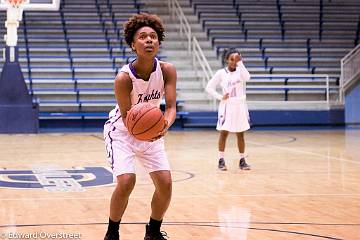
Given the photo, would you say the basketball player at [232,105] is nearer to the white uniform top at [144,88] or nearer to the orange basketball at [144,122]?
the white uniform top at [144,88]

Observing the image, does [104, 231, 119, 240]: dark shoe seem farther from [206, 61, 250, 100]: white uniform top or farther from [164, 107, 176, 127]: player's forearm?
[206, 61, 250, 100]: white uniform top

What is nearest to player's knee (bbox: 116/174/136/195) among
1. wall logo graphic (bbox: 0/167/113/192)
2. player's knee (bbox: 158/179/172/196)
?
player's knee (bbox: 158/179/172/196)

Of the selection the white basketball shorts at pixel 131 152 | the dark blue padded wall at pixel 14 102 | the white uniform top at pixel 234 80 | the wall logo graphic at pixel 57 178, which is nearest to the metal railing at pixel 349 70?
the dark blue padded wall at pixel 14 102

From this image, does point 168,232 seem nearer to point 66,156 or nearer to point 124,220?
point 124,220

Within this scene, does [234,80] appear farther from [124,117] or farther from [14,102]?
[14,102]

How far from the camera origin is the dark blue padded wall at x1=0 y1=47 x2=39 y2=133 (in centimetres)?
1716

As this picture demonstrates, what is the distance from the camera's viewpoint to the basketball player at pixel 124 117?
14.8ft

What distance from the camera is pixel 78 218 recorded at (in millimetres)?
5695

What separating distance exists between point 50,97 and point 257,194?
13.4 m

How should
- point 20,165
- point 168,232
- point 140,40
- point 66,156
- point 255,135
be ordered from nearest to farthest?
point 140,40
point 168,232
point 20,165
point 66,156
point 255,135

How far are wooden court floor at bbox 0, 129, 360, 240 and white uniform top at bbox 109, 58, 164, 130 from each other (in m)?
0.52

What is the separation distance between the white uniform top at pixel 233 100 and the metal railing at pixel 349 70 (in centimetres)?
1160

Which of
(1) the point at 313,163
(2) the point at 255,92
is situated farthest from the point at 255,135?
(1) the point at 313,163

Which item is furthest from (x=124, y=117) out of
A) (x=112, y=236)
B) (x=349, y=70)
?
(x=349, y=70)
